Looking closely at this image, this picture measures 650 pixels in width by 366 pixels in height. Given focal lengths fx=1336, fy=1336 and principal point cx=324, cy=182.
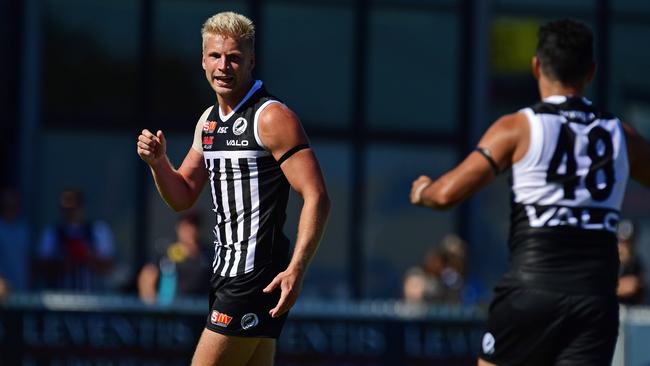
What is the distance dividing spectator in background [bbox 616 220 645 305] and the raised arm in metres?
4.99

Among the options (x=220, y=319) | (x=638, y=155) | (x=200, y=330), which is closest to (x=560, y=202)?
(x=638, y=155)

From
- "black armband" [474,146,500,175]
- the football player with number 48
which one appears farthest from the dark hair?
"black armband" [474,146,500,175]

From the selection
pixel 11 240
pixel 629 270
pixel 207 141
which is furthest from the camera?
pixel 11 240

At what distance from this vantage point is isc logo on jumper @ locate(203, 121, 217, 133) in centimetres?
624

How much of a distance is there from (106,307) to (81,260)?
7.94ft

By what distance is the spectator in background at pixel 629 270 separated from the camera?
10.5m

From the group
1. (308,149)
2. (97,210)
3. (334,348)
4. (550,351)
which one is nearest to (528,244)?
(550,351)

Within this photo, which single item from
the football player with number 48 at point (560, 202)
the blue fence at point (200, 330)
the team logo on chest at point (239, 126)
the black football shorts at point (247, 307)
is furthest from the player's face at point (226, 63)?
the blue fence at point (200, 330)

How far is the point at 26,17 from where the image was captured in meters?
15.3

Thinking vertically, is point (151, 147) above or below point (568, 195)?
above

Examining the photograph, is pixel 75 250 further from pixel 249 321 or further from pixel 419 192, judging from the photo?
pixel 419 192

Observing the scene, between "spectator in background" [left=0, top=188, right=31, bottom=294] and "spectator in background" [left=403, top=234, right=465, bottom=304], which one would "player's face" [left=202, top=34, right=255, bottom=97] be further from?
"spectator in background" [left=0, top=188, right=31, bottom=294]

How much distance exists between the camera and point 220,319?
6.05 meters

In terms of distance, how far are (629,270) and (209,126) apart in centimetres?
530
